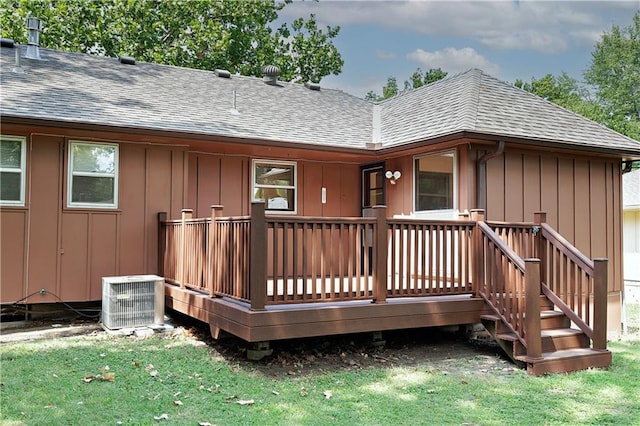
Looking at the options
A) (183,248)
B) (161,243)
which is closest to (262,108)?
(161,243)

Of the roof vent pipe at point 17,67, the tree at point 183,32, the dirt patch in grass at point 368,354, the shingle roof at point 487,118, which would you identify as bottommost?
the dirt patch in grass at point 368,354

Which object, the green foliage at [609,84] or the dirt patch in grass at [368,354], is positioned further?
the green foliage at [609,84]

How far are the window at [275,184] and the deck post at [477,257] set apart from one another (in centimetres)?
388

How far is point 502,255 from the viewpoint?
6012 mm

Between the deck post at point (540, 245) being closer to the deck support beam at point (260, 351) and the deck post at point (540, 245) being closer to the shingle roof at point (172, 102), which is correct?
the shingle roof at point (172, 102)

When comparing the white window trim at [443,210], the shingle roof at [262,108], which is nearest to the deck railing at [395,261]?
the white window trim at [443,210]

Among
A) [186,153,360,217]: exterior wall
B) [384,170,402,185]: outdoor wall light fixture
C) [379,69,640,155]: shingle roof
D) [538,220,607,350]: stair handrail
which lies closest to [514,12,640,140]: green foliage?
[379,69,640,155]: shingle roof

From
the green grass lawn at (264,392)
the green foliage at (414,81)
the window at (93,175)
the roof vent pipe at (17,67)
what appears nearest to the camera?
the green grass lawn at (264,392)

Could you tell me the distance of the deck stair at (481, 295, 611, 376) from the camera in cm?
548

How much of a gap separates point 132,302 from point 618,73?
36.2 metres

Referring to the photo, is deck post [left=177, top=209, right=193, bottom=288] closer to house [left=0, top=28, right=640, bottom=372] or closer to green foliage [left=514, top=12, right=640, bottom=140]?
house [left=0, top=28, right=640, bottom=372]

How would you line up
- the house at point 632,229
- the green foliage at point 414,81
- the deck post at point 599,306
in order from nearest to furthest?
the deck post at point 599,306, the house at point 632,229, the green foliage at point 414,81

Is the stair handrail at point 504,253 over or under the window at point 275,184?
under

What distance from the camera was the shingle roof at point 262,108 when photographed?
7.70m
